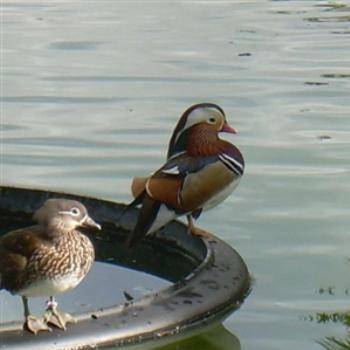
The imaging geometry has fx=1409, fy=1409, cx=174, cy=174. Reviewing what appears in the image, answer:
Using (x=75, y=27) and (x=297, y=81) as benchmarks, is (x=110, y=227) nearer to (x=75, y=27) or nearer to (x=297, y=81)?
(x=297, y=81)

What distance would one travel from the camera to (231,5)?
12836 mm

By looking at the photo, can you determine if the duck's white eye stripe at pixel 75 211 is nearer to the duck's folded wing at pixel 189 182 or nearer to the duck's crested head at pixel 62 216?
the duck's crested head at pixel 62 216

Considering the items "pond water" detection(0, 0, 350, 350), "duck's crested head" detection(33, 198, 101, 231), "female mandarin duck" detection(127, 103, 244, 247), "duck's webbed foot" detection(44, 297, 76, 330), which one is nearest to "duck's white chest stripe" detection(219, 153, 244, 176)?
"female mandarin duck" detection(127, 103, 244, 247)

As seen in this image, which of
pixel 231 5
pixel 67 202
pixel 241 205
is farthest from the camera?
pixel 231 5

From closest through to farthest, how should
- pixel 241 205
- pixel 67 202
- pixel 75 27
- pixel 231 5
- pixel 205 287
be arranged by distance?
pixel 67 202
pixel 205 287
pixel 241 205
pixel 75 27
pixel 231 5

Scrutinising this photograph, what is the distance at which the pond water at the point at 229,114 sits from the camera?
537cm

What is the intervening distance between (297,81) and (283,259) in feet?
12.3

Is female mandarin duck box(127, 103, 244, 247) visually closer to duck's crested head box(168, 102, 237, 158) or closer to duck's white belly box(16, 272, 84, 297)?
duck's crested head box(168, 102, 237, 158)

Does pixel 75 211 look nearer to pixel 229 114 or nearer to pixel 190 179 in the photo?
pixel 190 179

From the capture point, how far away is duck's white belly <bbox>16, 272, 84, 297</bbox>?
13.8ft

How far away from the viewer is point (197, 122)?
18.3 ft

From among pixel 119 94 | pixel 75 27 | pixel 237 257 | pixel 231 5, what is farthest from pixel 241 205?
pixel 231 5

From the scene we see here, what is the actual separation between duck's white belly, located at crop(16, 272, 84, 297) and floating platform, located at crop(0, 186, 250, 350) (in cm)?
12

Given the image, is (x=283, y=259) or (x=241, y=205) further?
(x=241, y=205)
